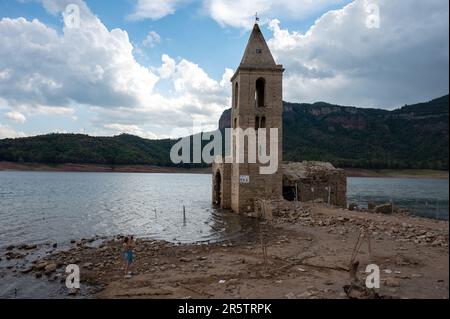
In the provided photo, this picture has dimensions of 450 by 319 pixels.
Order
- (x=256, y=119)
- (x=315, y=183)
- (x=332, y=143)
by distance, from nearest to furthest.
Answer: (x=256, y=119)
(x=315, y=183)
(x=332, y=143)

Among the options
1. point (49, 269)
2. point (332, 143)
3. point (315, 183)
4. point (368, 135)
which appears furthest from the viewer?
point (368, 135)

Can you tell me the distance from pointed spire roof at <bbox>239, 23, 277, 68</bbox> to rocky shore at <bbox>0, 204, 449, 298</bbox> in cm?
1239

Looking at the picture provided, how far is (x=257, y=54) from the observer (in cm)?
2752

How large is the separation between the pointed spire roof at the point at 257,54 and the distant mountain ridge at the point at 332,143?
56687 millimetres

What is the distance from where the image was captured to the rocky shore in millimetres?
9617

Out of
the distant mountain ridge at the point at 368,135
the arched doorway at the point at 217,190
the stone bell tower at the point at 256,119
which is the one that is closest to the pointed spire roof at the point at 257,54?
the stone bell tower at the point at 256,119

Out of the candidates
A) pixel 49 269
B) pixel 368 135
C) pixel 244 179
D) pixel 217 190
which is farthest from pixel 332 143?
pixel 49 269

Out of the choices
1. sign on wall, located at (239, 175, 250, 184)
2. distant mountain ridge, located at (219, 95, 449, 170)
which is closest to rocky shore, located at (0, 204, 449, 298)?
sign on wall, located at (239, 175, 250, 184)

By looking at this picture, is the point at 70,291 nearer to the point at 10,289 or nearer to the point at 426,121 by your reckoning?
the point at 10,289

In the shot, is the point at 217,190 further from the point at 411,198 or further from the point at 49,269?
the point at 411,198

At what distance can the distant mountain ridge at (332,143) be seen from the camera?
94562 mm

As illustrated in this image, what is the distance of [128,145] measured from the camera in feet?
427

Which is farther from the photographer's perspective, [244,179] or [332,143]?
[332,143]

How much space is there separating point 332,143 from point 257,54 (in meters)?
90.4
